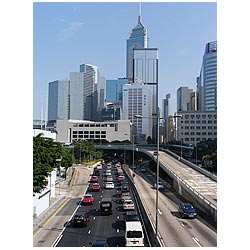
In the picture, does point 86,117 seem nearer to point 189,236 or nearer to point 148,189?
point 148,189

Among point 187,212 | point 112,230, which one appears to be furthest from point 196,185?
point 112,230

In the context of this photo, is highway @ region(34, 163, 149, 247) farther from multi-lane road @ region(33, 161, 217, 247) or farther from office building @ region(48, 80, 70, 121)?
office building @ region(48, 80, 70, 121)

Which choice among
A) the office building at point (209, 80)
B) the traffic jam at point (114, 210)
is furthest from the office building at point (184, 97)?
the traffic jam at point (114, 210)

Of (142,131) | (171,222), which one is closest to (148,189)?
(171,222)

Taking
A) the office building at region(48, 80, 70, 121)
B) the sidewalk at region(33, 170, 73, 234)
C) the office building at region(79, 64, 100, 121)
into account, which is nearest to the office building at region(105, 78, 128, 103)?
the office building at region(79, 64, 100, 121)

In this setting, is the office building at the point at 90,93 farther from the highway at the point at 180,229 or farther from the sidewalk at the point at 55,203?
the highway at the point at 180,229

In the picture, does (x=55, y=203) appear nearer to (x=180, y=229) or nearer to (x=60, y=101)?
(x=180, y=229)
